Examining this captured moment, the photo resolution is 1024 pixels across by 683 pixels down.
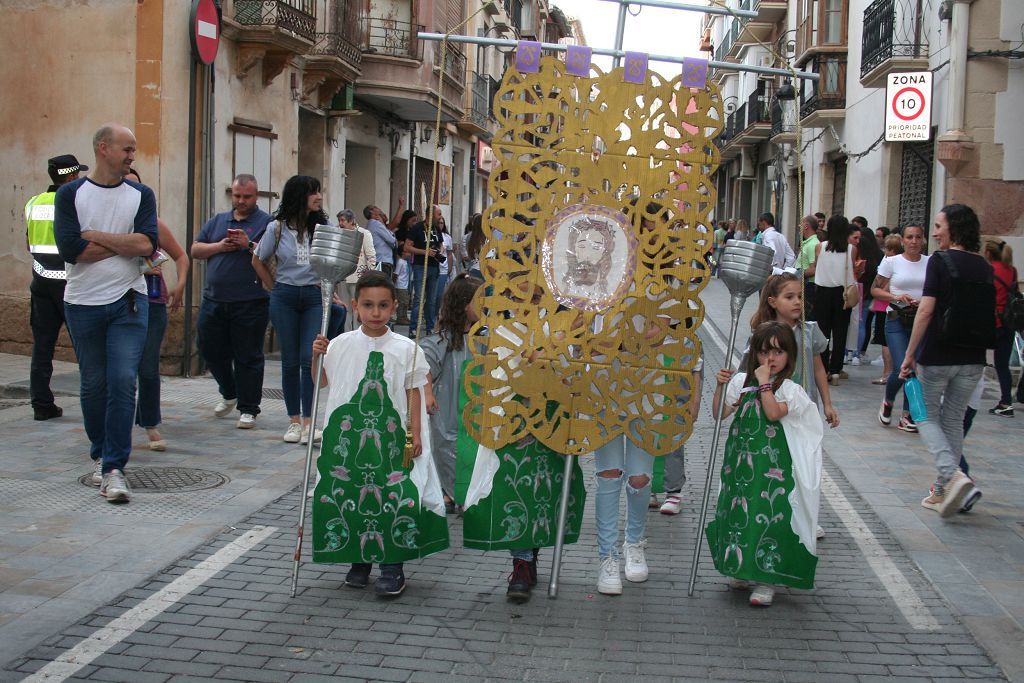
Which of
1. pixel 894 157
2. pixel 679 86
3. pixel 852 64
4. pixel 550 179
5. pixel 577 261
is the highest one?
pixel 852 64

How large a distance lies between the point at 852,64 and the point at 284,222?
2028 cm

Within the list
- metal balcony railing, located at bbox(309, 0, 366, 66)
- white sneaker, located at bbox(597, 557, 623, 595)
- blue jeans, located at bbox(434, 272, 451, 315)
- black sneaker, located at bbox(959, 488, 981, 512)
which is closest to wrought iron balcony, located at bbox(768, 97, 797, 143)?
metal balcony railing, located at bbox(309, 0, 366, 66)

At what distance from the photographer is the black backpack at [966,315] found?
6.84 metres

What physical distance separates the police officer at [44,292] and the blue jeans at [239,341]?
110 centimetres

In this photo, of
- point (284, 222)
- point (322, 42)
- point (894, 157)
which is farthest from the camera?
point (894, 157)

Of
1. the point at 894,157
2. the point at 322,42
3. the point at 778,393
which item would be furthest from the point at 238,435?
the point at 894,157

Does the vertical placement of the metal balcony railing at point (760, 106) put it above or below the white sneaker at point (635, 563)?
above

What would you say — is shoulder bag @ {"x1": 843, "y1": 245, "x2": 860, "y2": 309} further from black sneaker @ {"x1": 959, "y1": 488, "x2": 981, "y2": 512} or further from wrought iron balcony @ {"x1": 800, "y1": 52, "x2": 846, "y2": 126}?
wrought iron balcony @ {"x1": 800, "y1": 52, "x2": 846, "y2": 126}

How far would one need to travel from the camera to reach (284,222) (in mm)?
8391

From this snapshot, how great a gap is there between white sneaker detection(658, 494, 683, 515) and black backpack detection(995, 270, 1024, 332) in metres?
5.48

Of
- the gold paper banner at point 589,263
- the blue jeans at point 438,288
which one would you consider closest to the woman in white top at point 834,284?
the blue jeans at point 438,288

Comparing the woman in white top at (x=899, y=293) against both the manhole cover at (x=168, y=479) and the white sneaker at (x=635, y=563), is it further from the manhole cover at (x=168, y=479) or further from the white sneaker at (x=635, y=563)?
the manhole cover at (x=168, y=479)

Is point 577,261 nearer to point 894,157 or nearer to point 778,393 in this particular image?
point 778,393

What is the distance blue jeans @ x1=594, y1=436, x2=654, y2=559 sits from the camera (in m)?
5.23
